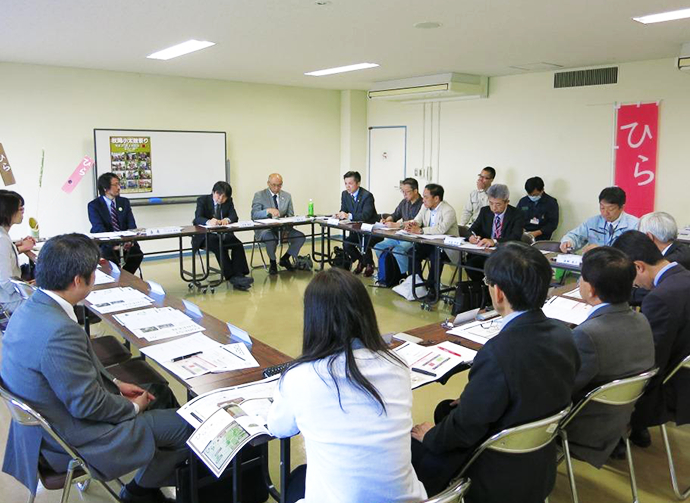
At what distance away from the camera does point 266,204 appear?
6871 mm

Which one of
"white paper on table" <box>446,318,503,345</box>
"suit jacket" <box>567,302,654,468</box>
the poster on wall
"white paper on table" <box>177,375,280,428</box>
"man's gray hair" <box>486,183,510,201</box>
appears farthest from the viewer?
the poster on wall

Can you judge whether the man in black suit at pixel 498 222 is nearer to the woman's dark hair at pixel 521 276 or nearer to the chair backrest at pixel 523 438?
the woman's dark hair at pixel 521 276

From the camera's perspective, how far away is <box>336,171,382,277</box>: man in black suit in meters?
6.57

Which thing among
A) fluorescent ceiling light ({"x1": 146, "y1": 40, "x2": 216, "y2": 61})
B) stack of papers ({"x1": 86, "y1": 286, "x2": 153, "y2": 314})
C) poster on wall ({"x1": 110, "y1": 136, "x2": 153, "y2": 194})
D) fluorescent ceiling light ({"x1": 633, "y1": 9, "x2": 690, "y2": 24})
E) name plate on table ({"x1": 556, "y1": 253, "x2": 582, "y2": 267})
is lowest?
stack of papers ({"x1": 86, "y1": 286, "x2": 153, "y2": 314})

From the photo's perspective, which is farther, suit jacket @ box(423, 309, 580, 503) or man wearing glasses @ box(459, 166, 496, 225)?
man wearing glasses @ box(459, 166, 496, 225)

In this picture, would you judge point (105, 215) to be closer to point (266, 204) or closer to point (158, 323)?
point (266, 204)

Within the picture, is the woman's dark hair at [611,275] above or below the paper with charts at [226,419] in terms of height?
above

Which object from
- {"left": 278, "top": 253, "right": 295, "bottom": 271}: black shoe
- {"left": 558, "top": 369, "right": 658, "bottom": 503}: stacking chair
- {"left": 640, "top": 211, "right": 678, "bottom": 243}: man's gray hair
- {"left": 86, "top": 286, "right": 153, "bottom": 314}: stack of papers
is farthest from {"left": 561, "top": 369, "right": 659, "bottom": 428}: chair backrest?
{"left": 278, "top": 253, "right": 295, "bottom": 271}: black shoe

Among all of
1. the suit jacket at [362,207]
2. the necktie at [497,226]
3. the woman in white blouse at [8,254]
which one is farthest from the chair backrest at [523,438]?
the suit jacket at [362,207]

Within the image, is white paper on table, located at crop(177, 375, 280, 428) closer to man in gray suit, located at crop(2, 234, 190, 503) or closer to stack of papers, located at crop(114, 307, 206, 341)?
Answer: man in gray suit, located at crop(2, 234, 190, 503)

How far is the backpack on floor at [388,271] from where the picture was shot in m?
6.00

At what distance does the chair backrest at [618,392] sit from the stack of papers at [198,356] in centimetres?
124

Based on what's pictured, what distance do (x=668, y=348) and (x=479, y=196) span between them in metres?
4.90

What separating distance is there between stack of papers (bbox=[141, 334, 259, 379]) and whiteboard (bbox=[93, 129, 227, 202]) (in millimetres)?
5159
